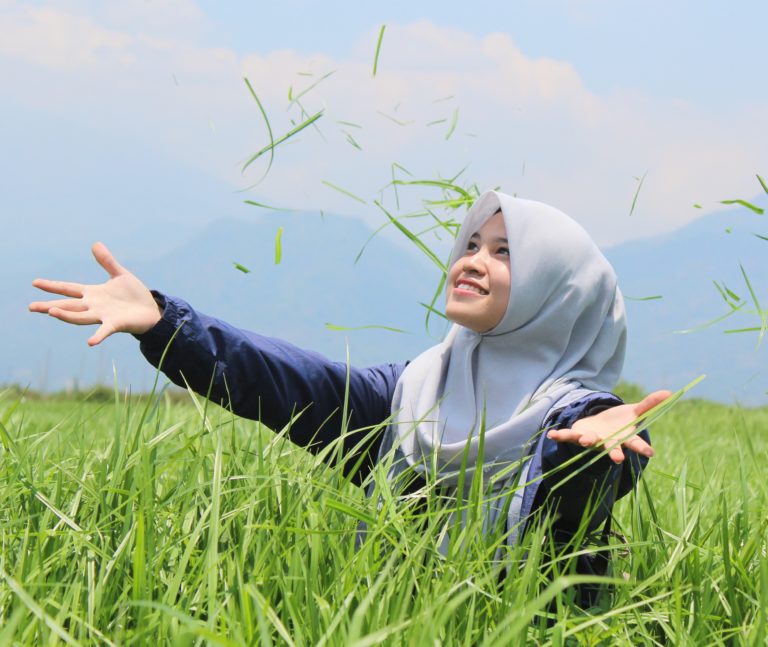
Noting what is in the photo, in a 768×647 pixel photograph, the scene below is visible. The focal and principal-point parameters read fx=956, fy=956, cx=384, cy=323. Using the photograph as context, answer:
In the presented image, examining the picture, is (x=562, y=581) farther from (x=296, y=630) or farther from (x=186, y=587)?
(x=186, y=587)

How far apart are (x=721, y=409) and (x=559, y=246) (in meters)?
7.01

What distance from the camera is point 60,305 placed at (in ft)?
6.77

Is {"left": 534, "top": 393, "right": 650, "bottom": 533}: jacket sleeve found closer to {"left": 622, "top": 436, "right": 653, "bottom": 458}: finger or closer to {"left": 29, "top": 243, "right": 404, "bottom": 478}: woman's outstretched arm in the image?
{"left": 622, "top": 436, "right": 653, "bottom": 458}: finger

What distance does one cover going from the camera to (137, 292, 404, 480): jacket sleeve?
2.20 m

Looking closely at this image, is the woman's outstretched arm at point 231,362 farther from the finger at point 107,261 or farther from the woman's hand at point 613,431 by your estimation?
the woman's hand at point 613,431

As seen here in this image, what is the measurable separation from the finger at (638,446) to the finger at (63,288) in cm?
121

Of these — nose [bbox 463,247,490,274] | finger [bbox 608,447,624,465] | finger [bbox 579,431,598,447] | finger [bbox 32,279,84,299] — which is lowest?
finger [bbox 608,447,624,465]

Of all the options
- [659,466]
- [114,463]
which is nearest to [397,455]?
[114,463]

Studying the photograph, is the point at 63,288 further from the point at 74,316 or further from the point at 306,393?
the point at 306,393

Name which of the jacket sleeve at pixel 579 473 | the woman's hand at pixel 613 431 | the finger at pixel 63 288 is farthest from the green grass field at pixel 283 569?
the finger at pixel 63 288

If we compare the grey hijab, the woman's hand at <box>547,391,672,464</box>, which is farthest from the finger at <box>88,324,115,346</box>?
the woman's hand at <box>547,391,672,464</box>

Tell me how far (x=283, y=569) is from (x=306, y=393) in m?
0.69

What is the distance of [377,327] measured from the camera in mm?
2344

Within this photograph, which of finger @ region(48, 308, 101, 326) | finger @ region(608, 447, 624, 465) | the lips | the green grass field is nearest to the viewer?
the green grass field
